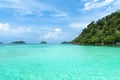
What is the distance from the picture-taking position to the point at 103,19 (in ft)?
271

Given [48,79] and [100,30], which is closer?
[48,79]

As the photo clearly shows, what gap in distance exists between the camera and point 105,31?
71.6 m

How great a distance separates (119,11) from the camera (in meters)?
77.4

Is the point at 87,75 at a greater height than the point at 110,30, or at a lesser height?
lesser

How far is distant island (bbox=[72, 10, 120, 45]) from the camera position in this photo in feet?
189

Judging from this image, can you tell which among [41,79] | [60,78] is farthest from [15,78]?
[60,78]

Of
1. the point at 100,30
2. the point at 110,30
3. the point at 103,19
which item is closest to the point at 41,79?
the point at 110,30

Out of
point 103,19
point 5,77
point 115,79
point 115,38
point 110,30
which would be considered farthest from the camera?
point 103,19

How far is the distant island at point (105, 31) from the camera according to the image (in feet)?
189

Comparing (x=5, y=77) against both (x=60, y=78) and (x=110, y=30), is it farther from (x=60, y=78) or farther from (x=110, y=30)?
(x=110, y=30)

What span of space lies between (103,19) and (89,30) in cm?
799

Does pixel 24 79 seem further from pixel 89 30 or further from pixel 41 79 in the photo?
→ pixel 89 30

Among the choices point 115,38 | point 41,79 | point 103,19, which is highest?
point 103,19

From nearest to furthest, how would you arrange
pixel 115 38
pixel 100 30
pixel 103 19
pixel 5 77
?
pixel 5 77
pixel 115 38
pixel 100 30
pixel 103 19
